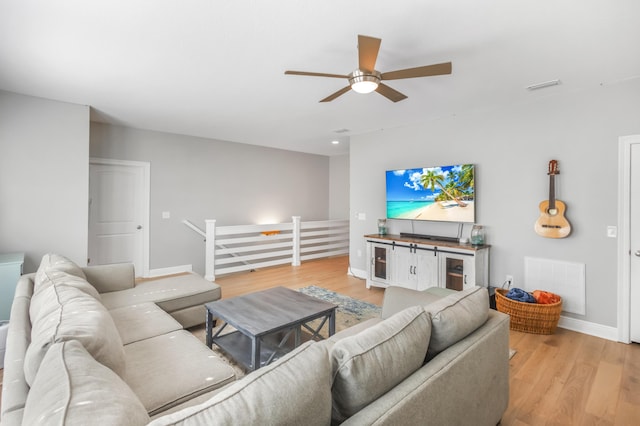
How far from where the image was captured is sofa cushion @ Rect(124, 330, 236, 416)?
143 cm

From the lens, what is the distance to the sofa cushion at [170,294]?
2.78 m

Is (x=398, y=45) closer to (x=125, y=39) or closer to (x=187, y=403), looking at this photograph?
(x=125, y=39)

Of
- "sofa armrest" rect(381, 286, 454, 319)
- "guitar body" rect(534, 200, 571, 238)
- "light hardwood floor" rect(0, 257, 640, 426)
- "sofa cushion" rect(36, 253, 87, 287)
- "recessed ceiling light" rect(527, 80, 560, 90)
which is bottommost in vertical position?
"light hardwood floor" rect(0, 257, 640, 426)

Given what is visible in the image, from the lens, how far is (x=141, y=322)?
2238mm

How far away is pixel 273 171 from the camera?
670cm

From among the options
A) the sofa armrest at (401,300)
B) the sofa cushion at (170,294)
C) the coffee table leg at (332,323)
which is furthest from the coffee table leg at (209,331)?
the sofa armrest at (401,300)

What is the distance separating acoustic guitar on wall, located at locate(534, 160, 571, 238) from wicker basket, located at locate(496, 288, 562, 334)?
27.8 inches

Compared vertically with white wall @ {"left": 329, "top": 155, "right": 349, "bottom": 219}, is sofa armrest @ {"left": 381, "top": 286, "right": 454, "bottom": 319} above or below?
below

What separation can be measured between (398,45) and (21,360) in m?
2.78

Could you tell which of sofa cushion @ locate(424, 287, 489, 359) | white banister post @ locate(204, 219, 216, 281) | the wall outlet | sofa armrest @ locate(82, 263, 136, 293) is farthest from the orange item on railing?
white banister post @ locate(204, 219, 216, 281)

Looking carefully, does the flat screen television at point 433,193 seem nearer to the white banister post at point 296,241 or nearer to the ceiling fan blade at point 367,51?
the white banister post at point 296,241

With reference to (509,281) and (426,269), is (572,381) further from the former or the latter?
(426,269)

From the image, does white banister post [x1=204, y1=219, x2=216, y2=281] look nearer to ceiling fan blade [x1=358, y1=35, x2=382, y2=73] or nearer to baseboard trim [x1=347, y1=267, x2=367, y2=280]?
baseboard trim [x1=347, y1=267, x2=367, y2=280]

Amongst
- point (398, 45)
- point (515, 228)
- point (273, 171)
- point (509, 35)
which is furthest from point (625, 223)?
point (273, 171)
